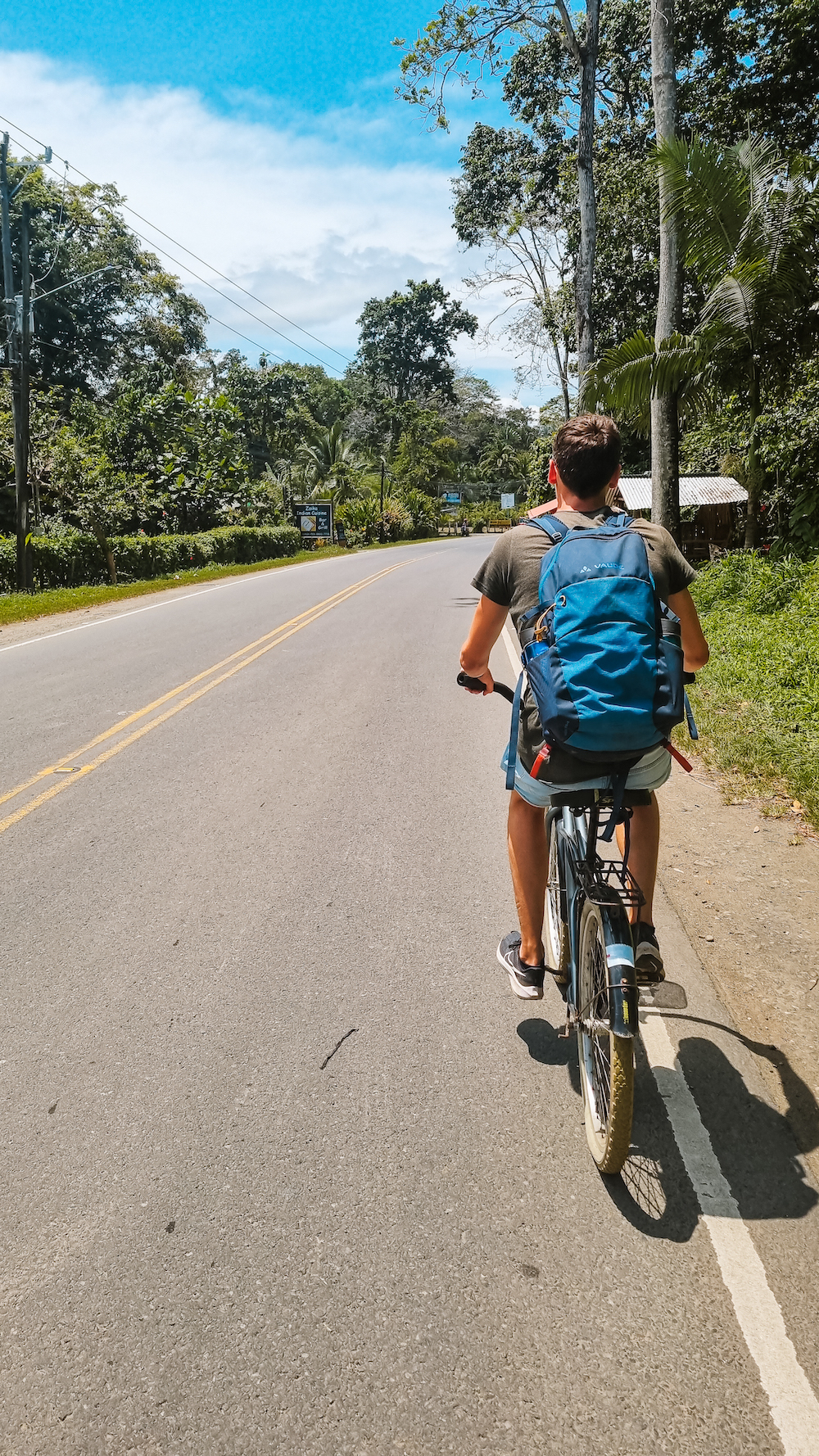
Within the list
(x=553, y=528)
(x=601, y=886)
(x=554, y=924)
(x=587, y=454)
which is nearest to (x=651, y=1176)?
(x=601, y=886)

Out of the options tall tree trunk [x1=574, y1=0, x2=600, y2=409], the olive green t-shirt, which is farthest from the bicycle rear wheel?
tall tree trunk [x1=574, y1=0, x2=600, y2=409]

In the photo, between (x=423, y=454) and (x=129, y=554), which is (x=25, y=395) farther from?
(x=423, y=454)

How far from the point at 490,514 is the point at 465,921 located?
232 feet

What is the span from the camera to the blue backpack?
7.92ft

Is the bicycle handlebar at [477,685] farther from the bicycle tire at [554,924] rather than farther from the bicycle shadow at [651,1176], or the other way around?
the bicycle shadow at [651,1176]

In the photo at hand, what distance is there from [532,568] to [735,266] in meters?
11.7

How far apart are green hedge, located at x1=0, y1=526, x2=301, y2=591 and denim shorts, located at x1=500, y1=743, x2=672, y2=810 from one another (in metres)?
19.1

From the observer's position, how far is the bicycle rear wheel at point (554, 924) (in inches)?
128

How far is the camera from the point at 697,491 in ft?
63.5

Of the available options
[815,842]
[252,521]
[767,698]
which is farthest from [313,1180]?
[252,521]

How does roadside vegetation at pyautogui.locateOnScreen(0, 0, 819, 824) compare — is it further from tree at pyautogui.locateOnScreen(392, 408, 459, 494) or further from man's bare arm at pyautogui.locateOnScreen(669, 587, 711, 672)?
tree at pyautogui.locateOnScreen(392, 408, 459, 494)

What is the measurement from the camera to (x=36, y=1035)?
339 cm

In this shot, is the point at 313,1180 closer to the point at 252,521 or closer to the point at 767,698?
the point at 767,698

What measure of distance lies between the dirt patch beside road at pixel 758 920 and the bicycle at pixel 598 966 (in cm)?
66
